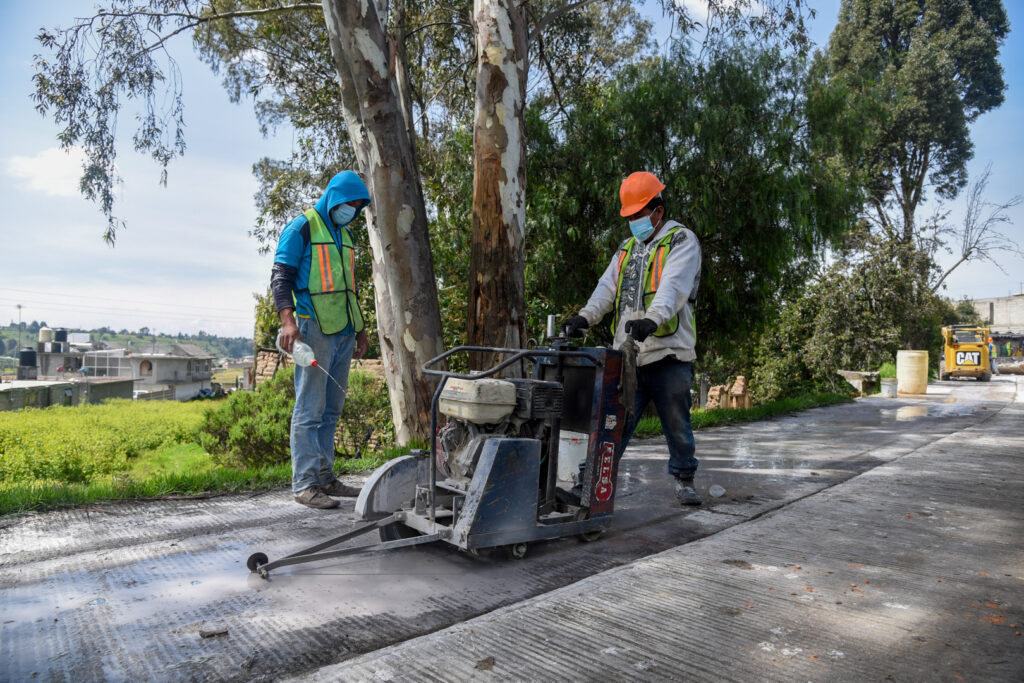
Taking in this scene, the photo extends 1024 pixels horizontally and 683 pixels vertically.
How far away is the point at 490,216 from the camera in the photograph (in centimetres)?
617

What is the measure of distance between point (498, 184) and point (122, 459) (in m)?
14.4

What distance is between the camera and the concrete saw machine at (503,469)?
2.95 m

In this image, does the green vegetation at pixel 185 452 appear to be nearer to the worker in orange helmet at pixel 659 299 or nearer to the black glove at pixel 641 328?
the worker in orange helmet at pixel 659 299

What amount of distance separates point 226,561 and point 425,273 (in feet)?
11.4

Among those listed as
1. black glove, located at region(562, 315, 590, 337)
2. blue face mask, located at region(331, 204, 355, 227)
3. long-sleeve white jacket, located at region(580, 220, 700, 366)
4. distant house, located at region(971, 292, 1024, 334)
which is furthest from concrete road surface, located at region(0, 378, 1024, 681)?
distant house, located at region(971, 292, 1024, 334)

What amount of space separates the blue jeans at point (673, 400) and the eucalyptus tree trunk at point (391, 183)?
94.7 inches

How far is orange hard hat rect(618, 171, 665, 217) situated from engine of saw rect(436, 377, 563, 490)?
1407 mm

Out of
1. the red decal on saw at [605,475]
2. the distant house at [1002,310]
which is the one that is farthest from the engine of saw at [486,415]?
the distant house at [1002,310]

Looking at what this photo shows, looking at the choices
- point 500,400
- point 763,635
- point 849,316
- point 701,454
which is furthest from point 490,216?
point 849,316

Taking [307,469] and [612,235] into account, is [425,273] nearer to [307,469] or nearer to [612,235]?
[307,469]

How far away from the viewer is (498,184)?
622cm

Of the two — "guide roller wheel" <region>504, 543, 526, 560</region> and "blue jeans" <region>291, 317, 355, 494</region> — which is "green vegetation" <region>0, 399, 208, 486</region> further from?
"guide roller wheel" <region>504, 543, 526, 560</region>

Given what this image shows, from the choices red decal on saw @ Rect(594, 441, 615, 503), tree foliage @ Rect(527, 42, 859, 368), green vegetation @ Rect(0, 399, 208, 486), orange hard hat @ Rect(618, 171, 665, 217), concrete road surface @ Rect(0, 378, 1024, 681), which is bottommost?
green vegetation @ Rect(0, 399, 208, 486)

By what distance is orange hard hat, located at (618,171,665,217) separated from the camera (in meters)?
4.09
